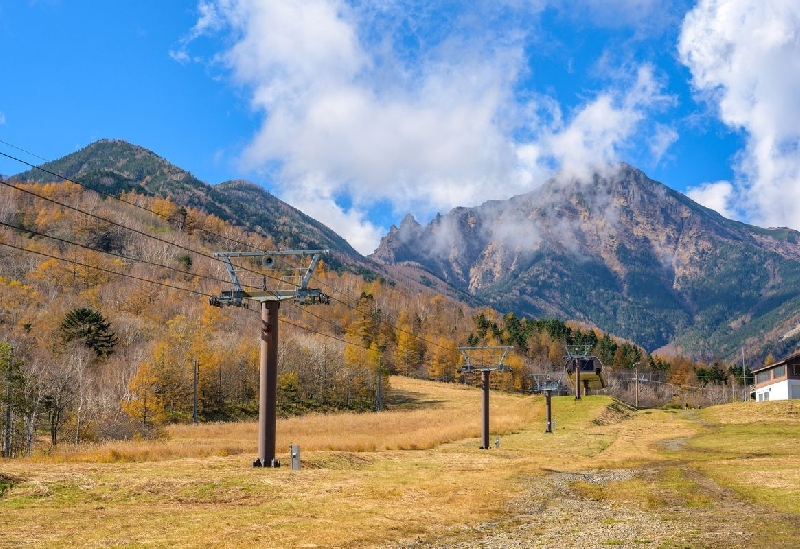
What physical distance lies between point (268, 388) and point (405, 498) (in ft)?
39.0

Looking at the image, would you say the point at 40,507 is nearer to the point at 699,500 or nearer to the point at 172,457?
the point at 172,457

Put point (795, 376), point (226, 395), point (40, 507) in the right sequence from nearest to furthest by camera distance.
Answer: point (40, 507)
point (795, 376)
point (226, 395)

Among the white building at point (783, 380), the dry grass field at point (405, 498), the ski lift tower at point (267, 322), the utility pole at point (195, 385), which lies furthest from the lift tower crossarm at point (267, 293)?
the white building at point (783, 380)

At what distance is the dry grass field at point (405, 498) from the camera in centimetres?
1998

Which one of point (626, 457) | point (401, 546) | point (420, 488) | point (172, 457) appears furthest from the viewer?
point (626, 457)

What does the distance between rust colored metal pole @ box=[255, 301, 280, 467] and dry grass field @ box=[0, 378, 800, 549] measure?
4.08ft

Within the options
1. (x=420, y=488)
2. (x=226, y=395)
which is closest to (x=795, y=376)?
A: (x=226, y=395)

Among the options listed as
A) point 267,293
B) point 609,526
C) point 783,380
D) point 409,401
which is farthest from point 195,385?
point 783,380

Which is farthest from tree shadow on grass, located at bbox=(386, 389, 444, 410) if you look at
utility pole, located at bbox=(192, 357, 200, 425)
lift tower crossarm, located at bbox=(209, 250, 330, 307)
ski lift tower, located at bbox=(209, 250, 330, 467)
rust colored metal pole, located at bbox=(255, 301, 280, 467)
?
rust colored metal pole, located at bbox=(255, 301, 280, 467)

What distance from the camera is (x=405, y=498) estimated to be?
29.0 m

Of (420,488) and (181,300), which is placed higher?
(181,300)

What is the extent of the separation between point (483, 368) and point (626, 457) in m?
17.5

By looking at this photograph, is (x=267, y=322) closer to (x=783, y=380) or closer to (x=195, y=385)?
(x=195, y=385)

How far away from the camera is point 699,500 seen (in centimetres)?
2889
